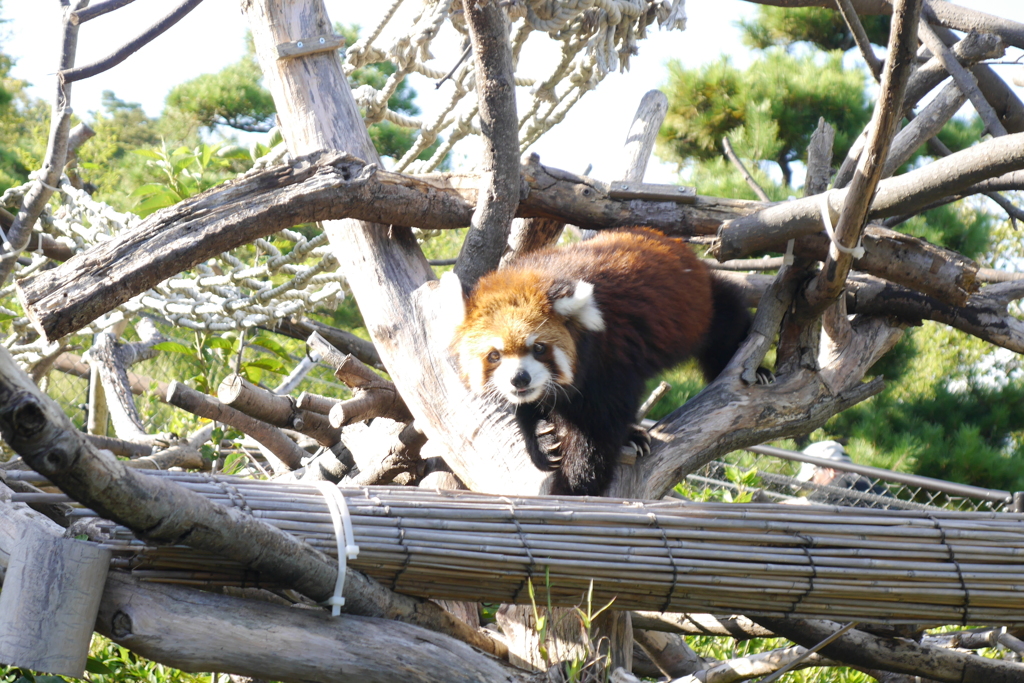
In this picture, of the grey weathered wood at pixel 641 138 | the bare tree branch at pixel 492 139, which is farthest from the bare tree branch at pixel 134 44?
the grey weathered wood at pixel 641 138

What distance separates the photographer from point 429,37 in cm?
200

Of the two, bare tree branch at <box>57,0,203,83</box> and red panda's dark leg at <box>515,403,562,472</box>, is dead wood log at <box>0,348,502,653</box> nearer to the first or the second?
red panda's dark leg at <box>515,403,562,472</box>

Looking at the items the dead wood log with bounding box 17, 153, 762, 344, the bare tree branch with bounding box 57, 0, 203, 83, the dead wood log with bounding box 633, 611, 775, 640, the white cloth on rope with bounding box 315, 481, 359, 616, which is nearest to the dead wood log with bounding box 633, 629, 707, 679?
the dead wood log with bounding box 633, 611, 775, 640

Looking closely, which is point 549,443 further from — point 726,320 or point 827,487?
point 827,487

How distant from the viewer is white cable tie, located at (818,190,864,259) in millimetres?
1581

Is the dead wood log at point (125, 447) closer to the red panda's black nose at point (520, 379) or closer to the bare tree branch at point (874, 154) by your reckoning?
the red panda's black nose at point (520, 379)

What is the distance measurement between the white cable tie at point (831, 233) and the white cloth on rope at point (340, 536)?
3.50 ft

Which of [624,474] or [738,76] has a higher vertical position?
[738,76]

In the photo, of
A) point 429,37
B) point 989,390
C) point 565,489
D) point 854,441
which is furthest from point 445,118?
point 989,390

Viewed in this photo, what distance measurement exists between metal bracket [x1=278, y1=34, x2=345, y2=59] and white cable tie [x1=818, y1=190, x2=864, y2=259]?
1.23 metres

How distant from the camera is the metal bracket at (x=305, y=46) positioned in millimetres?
1958

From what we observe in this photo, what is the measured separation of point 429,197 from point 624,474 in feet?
2.52

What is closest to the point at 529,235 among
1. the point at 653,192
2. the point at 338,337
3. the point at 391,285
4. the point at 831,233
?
the point at 653,192

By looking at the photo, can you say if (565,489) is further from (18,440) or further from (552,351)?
(18,440)
